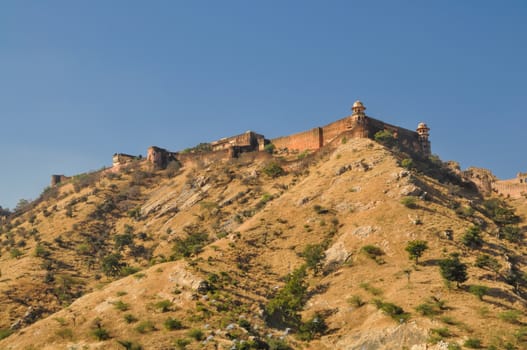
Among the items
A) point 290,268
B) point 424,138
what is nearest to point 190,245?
point 290,268

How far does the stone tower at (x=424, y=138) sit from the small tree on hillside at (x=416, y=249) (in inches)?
1410

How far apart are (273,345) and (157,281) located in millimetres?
11247

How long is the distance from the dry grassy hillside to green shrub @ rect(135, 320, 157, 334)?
9 centimetres

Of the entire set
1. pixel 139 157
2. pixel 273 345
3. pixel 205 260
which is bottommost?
pixel 273 345

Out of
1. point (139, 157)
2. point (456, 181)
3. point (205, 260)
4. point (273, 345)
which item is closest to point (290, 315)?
point (273, 345)

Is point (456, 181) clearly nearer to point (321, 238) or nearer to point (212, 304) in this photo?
point (321, 238)

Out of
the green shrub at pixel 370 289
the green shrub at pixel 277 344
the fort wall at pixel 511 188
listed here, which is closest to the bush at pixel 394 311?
the green shrub at pixel 370 289

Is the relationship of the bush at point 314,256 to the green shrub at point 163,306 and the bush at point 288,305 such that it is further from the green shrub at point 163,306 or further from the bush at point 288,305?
the green shrub at point 163,306

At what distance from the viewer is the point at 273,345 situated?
35.9 meters

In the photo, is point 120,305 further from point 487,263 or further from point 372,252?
point 487,263

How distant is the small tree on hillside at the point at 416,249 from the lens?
135 feet

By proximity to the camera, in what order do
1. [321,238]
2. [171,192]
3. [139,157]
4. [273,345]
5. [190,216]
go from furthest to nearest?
[139,157] < [171,192] < [190,216] < [321,238] < [273,345]

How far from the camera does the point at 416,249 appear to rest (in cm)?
4103

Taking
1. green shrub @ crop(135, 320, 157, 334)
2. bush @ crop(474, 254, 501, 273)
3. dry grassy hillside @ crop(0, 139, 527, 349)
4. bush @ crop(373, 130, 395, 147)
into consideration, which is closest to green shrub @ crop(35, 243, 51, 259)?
dry grassy hillside @ crop(0, 139, 527, 349)
